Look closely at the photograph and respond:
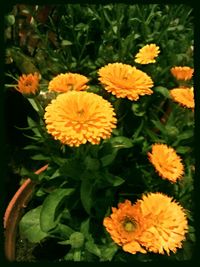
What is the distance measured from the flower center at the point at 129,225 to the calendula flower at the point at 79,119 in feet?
0.80

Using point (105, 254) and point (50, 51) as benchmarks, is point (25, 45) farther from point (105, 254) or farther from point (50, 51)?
point (105, 254)

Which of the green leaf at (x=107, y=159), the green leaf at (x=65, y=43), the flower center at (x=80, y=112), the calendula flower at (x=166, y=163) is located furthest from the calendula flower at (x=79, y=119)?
the green leaf at (x=65, y=43)

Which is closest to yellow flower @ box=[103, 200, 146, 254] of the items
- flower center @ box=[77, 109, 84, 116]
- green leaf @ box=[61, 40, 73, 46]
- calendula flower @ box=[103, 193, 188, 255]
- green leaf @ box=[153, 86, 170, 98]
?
calendula flower @ box=[103, 193, 188, 255]

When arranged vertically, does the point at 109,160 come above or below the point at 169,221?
above

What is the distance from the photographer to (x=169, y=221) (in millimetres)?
991

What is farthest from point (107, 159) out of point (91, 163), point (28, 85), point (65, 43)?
point (65, 43)

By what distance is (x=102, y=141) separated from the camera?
114cm

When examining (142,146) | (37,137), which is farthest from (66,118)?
(142,146)

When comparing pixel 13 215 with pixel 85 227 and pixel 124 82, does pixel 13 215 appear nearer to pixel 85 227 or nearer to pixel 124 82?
pixel 85 227

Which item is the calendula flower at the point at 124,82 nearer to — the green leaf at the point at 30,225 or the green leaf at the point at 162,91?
the green leaf at the point at 162,91

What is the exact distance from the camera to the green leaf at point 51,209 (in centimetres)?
109

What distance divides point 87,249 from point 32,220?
10.2 inches

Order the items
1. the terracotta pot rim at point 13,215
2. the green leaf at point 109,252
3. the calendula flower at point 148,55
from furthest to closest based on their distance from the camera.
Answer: the calendula flower at point 148,55 < the terracotta pot rim at point 13,215 < the green leaf at point 109,252

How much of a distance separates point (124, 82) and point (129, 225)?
0.41m
